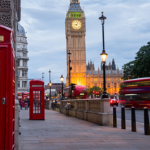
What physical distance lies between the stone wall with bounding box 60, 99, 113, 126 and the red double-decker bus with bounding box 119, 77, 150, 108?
11.7m

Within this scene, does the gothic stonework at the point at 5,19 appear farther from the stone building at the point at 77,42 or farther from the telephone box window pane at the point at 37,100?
the stone building at the point at 77,42

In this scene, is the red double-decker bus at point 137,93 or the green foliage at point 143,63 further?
the green foliage at point 143,63

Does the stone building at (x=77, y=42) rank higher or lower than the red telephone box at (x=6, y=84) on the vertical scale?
higher

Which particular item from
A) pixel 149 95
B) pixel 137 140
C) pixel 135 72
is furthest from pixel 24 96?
pixel 137 140

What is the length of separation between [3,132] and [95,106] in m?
9.91

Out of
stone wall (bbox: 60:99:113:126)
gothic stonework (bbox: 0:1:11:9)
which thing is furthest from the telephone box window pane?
gothic stonework (bbox: 0:1:11:9)

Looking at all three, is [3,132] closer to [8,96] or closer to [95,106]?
[8,96]

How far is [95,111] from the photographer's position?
43.7ft

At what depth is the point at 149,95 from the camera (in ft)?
87.5

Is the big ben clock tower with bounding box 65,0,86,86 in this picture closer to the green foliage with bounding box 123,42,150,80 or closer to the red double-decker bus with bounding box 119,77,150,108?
the green foliage with bounding box 123,42,150,80

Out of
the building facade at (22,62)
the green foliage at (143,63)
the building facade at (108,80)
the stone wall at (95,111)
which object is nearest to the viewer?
the stone wall at (95,111)

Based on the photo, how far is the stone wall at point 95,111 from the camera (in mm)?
11859

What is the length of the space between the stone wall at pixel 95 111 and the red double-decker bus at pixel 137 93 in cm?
1174

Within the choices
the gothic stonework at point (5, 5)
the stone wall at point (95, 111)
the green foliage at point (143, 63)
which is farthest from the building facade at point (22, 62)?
the gothic stonework at point (5, 5)
